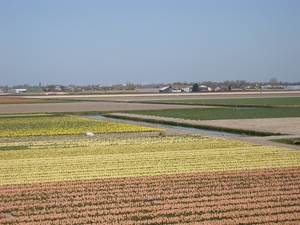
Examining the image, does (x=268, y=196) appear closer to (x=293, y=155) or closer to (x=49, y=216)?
(x=49, y=216)

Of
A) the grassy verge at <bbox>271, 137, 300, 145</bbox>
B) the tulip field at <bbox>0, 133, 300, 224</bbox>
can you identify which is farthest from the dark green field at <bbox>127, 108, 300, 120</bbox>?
the tulip field at <bbox>0, 133, 300, 224</bbox>

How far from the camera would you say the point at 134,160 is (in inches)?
835

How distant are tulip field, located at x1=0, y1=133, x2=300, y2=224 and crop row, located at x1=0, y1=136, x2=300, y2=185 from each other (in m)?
0.03

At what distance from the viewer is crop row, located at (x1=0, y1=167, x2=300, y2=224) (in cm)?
1229

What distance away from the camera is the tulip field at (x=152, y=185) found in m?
12.5

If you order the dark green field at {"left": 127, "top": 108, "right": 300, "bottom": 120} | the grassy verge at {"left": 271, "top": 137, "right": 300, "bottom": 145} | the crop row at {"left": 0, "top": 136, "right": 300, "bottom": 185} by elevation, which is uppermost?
the crop row at {"left": 0, "top": 136, "right": 300, "bottom": 185}

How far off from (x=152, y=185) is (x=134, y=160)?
17.4ft

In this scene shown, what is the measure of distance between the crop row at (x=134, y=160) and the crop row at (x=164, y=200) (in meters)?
1.31

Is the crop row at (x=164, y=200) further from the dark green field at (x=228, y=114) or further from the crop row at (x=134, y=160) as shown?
the dark green field at (x=228, y=114)

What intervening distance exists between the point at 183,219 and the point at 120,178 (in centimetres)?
534

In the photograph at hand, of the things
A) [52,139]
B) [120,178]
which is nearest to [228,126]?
[52,139]

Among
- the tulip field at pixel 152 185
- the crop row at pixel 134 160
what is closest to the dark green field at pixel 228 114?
the crop row at pixel 134 160

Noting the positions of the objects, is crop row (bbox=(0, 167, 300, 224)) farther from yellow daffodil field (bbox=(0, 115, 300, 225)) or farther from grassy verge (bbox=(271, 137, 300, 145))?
grassy verge (bbox=(271, 137, 300, 145))

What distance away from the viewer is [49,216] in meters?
12.6
